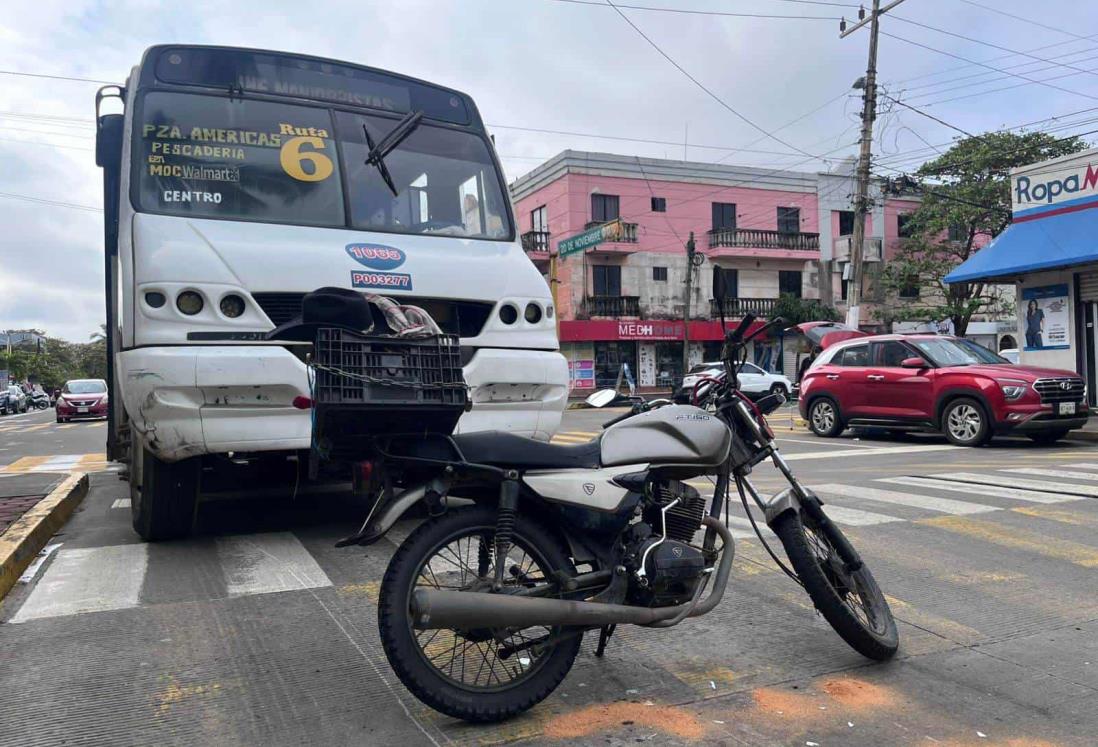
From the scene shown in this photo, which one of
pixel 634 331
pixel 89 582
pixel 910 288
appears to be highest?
pixel 910 288

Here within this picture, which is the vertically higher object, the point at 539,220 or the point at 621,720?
the point at 539,220

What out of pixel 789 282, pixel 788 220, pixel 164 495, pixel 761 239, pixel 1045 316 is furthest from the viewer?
pixel 789 282

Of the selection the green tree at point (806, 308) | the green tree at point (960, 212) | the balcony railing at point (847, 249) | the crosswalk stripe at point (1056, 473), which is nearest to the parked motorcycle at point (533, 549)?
the crosswalk stripe at point (1056, 473)

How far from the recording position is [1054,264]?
1573 cm

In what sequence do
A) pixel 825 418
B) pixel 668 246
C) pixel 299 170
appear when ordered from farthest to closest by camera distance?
pixel 668 246 < pixel 825 418 < pixel 299 170

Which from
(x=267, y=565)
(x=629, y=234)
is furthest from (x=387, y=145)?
(x=629, y=234)

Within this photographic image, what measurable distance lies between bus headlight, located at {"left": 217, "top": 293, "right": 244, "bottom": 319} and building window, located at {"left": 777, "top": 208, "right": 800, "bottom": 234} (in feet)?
122

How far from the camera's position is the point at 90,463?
12.7 metres

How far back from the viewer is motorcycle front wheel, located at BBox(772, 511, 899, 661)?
3.37 meters

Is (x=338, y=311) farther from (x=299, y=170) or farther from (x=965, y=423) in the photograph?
(x=965, y=423)

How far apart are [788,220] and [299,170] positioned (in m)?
37.1

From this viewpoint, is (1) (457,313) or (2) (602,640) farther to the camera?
(1) (457,313)

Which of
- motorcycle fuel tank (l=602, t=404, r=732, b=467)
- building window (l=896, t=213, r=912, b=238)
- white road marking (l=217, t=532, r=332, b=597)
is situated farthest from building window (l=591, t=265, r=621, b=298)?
→ motorcycle fuel tank (l=602, t=404, r=732, b=467)

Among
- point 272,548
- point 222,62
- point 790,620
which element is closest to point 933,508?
point 790,620
